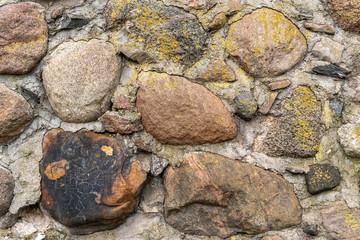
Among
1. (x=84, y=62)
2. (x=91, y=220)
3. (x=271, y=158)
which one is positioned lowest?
(x=91, y=220)

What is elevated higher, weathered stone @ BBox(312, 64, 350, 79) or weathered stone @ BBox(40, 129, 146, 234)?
weathered stone @ BBox(312, 64, 350, 79)

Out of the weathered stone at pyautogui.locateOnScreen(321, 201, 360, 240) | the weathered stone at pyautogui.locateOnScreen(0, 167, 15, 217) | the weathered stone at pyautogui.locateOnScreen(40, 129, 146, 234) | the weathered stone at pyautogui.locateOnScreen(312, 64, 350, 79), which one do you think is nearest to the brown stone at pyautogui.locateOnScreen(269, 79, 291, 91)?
the weathered stone at pyautogui.locateOnScreen(312, 64, 350, 79)

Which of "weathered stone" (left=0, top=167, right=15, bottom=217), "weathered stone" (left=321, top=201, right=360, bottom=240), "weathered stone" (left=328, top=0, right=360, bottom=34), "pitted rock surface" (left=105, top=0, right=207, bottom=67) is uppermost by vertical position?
"weathered stone" (left=328, top=0, right=360, bottom=34)

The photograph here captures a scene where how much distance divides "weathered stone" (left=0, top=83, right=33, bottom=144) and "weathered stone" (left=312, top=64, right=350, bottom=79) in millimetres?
1173

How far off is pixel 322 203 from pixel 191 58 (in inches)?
29.3

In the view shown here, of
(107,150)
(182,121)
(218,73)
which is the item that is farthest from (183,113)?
(107,150)

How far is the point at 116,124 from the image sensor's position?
1.23 meters

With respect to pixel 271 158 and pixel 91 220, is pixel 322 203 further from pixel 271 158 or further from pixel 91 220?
pixel 91 220

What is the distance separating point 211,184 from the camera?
1.16 metres

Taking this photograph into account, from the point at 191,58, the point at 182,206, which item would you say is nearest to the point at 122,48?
the point at 191,58

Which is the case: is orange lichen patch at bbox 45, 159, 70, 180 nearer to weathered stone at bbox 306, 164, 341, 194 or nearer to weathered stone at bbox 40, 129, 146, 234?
weathered stone at bbox 40, 129, 146, 234

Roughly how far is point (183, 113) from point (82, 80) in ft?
1.35

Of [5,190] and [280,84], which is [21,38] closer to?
[5,190]

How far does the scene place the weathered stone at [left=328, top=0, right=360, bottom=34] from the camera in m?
1.21
